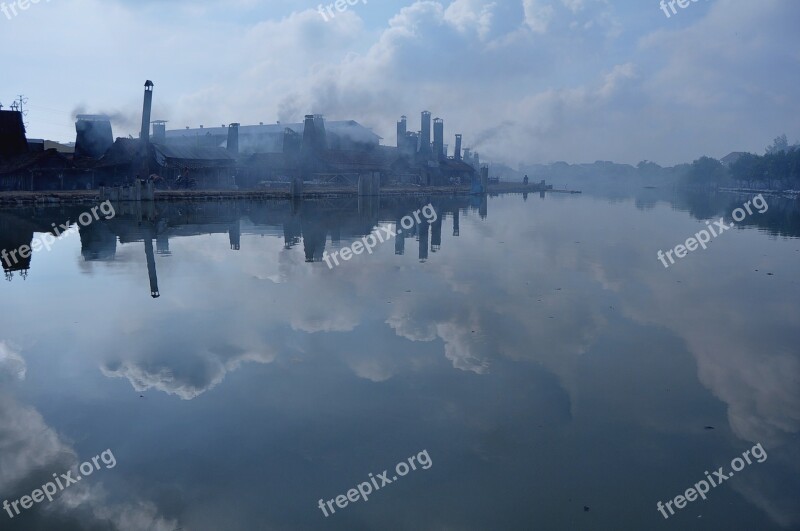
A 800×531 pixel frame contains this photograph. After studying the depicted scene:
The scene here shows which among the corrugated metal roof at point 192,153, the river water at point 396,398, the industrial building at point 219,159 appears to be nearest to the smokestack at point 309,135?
the industrial building at point 219,159

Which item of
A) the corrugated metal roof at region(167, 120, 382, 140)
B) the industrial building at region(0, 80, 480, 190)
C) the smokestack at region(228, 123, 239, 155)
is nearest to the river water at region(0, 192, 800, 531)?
the industrial building at region(0, 80, 480, 190)

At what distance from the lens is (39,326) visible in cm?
922

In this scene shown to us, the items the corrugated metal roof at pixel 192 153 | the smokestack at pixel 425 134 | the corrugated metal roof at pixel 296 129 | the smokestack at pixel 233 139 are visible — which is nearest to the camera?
the corrugated metal roof at pixel 192 153

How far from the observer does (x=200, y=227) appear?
24.4 m

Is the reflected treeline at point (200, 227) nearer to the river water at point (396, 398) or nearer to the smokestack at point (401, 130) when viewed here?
the river water at point (396, 398)

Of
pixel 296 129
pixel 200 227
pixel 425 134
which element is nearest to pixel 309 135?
pixel 425 134

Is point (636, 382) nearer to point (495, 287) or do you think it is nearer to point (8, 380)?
point (495, 287)

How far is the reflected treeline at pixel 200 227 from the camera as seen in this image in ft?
58.5

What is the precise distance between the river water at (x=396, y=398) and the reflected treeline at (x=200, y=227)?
299cm

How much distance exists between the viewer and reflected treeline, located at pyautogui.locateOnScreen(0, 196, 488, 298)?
1784cm

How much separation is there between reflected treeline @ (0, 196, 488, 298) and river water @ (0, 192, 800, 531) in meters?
2.99

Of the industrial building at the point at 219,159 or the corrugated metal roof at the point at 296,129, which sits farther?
the corrugated metal roof at the point at 296,129

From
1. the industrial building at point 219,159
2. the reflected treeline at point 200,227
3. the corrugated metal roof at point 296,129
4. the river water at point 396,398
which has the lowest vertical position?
the river water at point 396,398

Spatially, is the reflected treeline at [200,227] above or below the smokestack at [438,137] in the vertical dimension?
below
